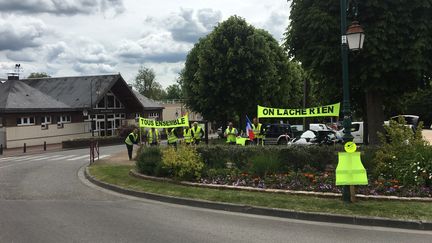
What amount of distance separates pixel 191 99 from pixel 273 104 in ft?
25.5

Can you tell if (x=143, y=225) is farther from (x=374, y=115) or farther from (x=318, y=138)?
(x=318, y=138)

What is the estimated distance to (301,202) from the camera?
32.6 ft

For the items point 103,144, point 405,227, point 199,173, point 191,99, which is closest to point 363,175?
point 405,227

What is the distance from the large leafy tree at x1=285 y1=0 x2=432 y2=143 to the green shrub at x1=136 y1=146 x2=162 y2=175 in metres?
6.48

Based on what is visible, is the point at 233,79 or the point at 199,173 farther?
the point at 233,79

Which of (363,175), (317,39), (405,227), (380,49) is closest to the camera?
(405,227)

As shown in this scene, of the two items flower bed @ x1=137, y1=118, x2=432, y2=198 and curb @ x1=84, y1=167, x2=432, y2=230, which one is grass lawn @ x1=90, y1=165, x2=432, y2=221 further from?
flower bed @ x1=137, y1=118, x2=432, y2=198

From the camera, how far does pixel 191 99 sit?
41.8 meters

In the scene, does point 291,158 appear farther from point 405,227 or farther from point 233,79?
point 233,79

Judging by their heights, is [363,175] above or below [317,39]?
below

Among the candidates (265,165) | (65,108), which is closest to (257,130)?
(265,165)

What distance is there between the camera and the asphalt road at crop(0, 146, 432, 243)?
7562 mm

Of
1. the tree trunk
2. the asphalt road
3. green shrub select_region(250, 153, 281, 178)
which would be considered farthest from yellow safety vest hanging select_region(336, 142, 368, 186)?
the tree trunk

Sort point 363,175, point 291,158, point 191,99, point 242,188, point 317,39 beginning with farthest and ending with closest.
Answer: point 191,99, point 317,39, point 291,158, point 242,188, point 363,175
